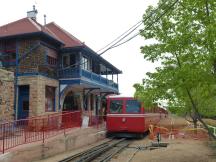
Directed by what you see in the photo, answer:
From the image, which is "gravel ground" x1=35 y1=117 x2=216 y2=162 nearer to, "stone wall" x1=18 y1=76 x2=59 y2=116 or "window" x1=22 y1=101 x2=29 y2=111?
"stone wall" x1=18 y1=76 x2=59 y2=116

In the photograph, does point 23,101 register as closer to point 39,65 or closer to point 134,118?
point 39,65

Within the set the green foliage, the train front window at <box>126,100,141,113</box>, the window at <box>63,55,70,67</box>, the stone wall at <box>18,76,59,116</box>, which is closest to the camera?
the green foliage

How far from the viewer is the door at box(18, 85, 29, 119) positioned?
76.9 ft

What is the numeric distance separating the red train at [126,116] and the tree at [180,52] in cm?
1102

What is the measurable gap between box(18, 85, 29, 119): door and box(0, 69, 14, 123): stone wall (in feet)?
14.1

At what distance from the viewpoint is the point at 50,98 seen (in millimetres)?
24891

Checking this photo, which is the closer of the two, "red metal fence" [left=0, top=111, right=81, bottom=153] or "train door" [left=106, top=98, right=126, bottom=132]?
"red metal fence" [left=0, top=111, right=81, bottom=153]

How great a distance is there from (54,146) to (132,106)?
9.36m

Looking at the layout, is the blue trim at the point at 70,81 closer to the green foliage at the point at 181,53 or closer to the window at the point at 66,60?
the window at the point at 66,60

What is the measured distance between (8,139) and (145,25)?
675 centimetres

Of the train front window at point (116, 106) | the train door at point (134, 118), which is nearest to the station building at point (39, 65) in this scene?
the train front window at point (116, 106)

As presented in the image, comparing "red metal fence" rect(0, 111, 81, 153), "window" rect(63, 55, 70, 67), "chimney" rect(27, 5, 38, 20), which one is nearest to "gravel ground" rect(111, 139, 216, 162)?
"red metal fence" rect(0, 111, 81, 153)

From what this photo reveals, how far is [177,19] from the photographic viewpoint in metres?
12.7

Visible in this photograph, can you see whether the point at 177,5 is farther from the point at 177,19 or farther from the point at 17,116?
the point at 17,116
